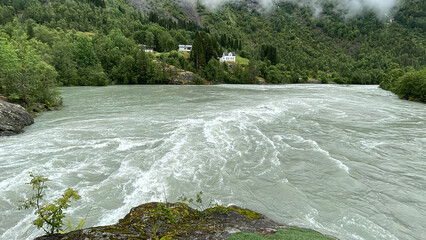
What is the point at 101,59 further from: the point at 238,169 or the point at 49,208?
the point at 49,208

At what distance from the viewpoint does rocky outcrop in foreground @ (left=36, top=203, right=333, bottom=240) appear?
5.79 metres

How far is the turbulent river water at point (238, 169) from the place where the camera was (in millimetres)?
9859

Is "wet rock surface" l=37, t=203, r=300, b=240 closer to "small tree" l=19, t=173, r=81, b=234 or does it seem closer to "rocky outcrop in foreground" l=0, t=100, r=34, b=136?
"small tree" l=19, t=173, r=81, b=234

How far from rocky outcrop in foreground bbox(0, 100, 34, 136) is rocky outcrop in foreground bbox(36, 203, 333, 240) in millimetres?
20051

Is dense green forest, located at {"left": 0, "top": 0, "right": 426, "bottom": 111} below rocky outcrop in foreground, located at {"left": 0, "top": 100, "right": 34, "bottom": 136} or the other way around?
the other way around

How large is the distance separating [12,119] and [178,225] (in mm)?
23653

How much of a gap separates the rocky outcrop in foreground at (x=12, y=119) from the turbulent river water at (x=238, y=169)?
952 mm

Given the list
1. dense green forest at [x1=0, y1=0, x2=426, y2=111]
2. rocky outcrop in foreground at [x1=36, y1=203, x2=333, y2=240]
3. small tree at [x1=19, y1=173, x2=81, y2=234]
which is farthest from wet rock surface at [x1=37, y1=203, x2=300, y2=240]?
dense green forest at [x1=0, y1=0, x2=426, y2=111]

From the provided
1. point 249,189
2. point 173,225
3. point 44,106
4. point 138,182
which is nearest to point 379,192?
point 249,189

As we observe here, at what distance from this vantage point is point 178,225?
6922 millimetres

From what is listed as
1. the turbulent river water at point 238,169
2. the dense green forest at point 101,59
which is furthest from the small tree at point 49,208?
the dense green forest at point 101,59

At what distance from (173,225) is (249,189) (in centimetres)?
615

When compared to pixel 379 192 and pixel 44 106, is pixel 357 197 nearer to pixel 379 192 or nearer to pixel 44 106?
pixel 379 192

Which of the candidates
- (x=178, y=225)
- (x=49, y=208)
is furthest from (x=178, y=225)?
(x=49, y=208)
